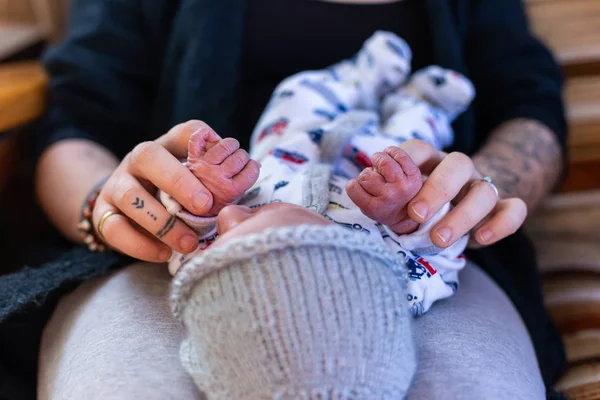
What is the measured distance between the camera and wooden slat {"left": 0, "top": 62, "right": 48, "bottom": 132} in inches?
32.0

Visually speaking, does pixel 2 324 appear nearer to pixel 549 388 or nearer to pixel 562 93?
pixel 549 388

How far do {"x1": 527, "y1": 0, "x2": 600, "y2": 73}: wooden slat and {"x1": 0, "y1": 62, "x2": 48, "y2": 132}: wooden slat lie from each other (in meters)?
0.89

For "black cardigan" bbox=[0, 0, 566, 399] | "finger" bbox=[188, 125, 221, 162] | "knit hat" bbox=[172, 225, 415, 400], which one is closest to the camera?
"knit hat" bbox=[172, 225, 415, 400]

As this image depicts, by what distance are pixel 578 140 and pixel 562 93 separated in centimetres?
9

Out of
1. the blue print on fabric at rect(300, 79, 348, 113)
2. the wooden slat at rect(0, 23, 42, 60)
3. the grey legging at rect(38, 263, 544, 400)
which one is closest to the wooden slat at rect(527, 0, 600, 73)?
the blue print on fabric at rect(300, 79, 348, 113)

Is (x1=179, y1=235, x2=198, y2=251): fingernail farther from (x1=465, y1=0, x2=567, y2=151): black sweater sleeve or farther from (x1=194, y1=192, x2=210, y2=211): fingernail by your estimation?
(x1=465, y1=0, x2=567, y2=151): black sweater sleeve

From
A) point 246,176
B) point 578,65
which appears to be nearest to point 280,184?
point 246,176

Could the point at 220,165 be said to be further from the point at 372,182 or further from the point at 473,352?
the point at 473,352

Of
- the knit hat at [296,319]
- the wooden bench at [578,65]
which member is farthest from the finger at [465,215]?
the wooden bench at [578,65]

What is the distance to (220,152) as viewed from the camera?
0.50 m

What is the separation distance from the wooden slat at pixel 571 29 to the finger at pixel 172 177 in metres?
0.80

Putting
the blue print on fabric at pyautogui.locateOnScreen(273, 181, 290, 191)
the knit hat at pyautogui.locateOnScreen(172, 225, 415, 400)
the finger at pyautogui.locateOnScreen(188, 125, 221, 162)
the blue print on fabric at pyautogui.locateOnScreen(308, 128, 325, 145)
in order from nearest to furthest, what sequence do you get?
the knit hat at pyautogui.locateOnScreen(172, 225, 415, 400) < the finger at pyautogui.locateOnScreen(188, 125, 221, 162) < the blue print on fabric at pyautogui.locateOnScreen(273, 181, 290, 191) < the blue print on fabric at pyautogui.locateOnScreen(308, 128, 325, 145)

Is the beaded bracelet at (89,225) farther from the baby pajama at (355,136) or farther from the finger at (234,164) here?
the finger at (234,164)

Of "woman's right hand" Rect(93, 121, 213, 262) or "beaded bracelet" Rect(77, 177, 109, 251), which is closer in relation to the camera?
"woman's right hand" Rect(93, 121, 213, 262)
